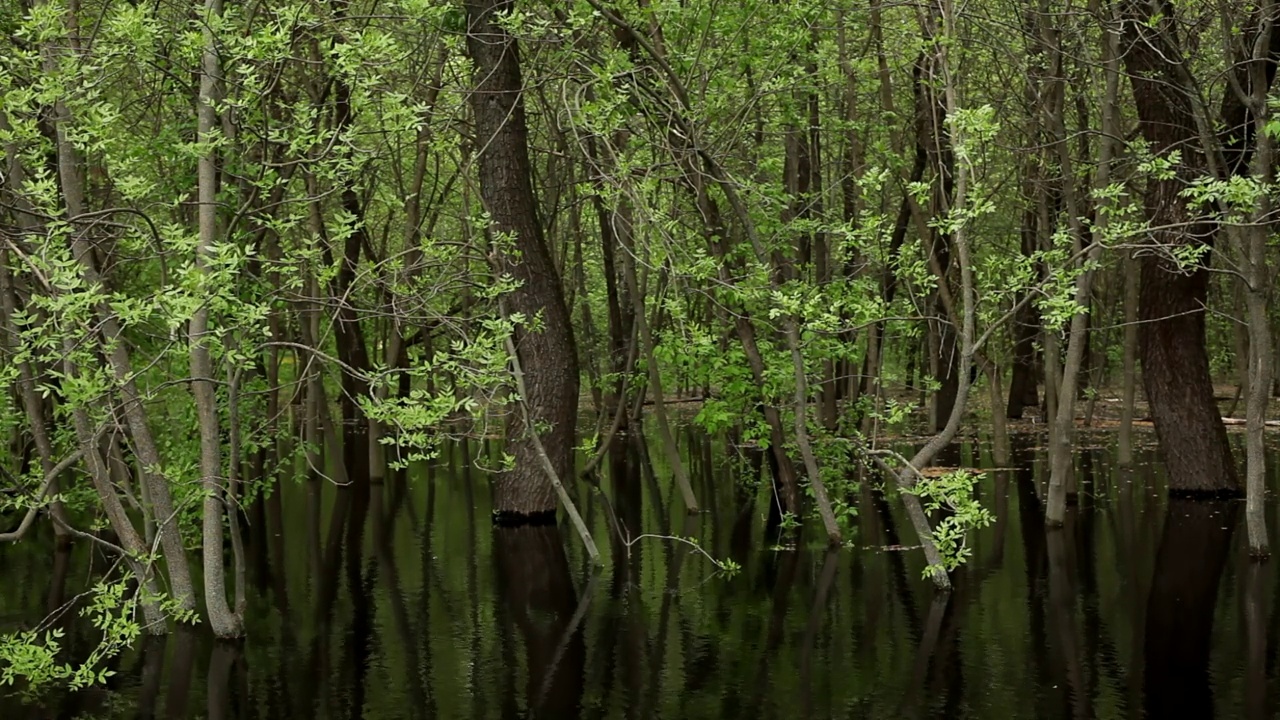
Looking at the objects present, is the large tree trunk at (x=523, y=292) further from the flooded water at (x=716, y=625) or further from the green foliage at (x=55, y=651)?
the green foliage at (x=55, y=651)

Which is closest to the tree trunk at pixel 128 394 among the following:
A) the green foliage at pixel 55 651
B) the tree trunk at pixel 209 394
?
the tree trunk at pixel 209 394

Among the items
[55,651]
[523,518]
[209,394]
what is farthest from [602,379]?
[55,651]

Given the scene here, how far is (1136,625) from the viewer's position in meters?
14.1

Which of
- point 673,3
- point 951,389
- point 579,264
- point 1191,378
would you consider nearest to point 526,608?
point 673,3

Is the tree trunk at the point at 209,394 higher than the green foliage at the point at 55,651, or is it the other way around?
the tree trunk at the point at 209,394

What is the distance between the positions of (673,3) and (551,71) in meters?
1.79

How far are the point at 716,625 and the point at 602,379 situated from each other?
10147 mm

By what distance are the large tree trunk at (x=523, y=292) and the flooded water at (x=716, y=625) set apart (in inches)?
35.0

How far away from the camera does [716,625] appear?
14.7 m

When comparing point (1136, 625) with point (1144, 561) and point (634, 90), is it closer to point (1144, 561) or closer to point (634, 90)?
point (1144, 561)

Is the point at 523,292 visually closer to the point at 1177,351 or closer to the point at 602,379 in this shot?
the point at 602,379

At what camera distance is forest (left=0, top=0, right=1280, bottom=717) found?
12.1 metres

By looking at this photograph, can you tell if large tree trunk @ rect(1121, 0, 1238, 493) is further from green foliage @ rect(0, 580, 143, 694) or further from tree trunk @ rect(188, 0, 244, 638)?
A: green foliage @ rect(0, 580, 143, 694)

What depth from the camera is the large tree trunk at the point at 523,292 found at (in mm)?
21016
